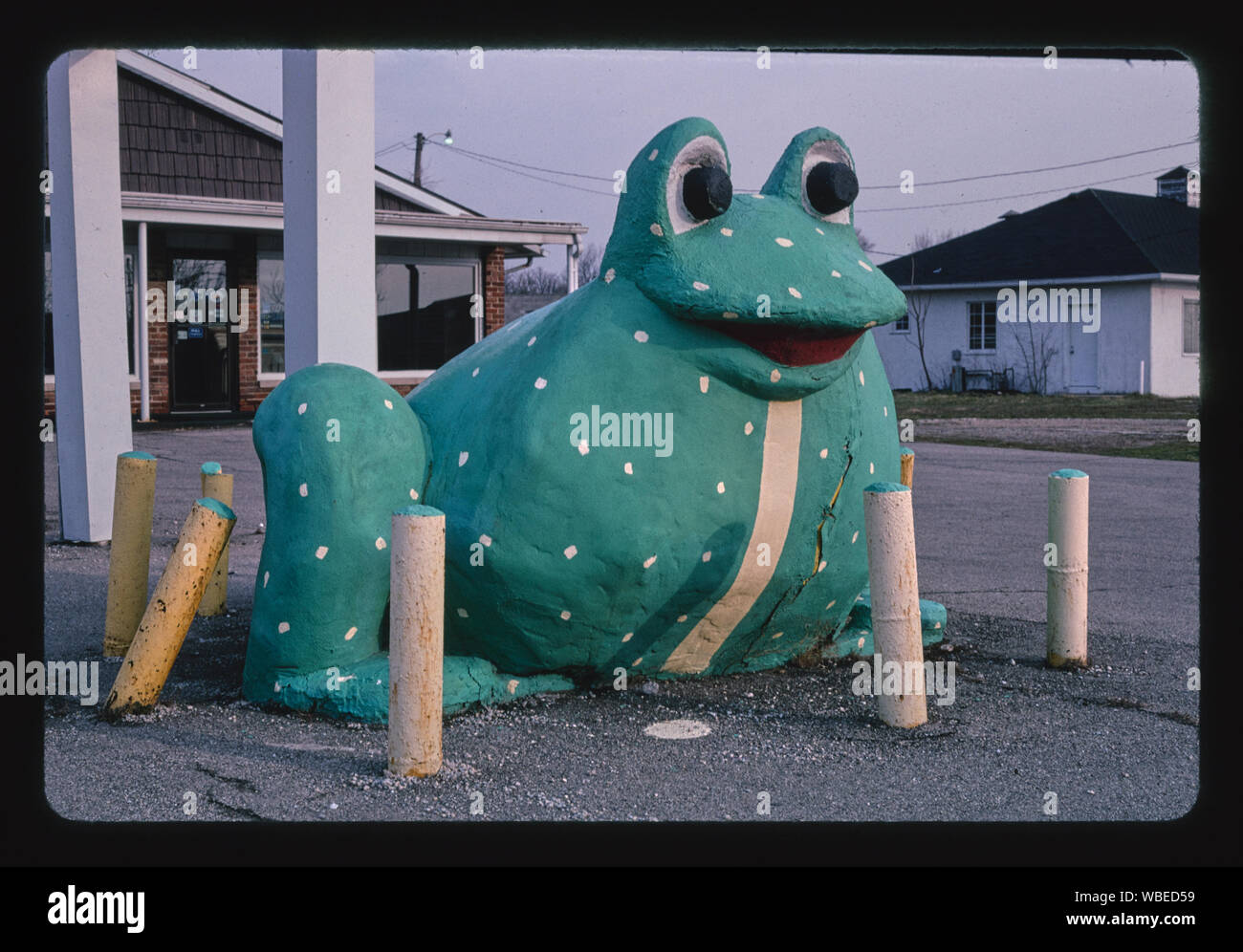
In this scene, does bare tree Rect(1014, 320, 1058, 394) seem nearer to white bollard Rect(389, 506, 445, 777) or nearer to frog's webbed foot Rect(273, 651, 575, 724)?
frog's webbed foot Rect(273, 651, 575, 724)

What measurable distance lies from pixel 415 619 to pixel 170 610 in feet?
4.04

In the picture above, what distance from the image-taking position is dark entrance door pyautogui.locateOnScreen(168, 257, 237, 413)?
1656 cm

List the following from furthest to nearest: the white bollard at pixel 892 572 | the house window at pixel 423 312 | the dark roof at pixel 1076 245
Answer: the dark roof at pixel 1076 245
the house window at pixel 423 312
the white bollard at pixel 892 572

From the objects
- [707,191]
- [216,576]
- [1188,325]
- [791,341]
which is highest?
[1188,325]

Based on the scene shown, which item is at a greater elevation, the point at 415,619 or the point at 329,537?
the point at 329,537

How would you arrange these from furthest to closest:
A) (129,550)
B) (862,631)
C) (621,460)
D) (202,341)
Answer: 1. (202,341)
2. (129,550)
3. (862,631)
4. (621,460)

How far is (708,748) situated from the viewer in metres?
3.71

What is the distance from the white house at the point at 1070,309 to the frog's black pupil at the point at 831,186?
19.0 meters

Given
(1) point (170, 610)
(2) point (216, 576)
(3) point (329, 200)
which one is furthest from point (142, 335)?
(1) point (170, 610)

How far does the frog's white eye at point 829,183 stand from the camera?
3.96 m
